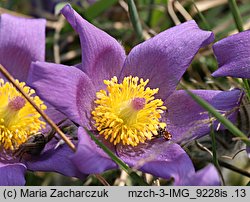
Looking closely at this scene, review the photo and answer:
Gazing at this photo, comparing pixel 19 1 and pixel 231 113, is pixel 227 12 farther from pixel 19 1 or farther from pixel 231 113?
pixel 231 113

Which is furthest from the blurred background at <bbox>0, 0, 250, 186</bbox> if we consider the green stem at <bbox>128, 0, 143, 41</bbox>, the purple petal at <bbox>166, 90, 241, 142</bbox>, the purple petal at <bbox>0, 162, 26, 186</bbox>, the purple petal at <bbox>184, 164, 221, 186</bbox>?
the purple petal at <bbox>184, 164, 221, 186</bbox>

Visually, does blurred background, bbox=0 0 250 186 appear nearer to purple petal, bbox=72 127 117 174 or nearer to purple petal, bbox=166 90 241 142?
purple petal, bbox=166 90 241 142

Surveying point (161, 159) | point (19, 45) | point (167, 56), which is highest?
point (19, 45)

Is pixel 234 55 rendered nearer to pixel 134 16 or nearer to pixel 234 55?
pixel 234 55

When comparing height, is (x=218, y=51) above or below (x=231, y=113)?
above

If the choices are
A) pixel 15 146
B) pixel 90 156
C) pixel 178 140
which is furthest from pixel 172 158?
pixel 15 146
